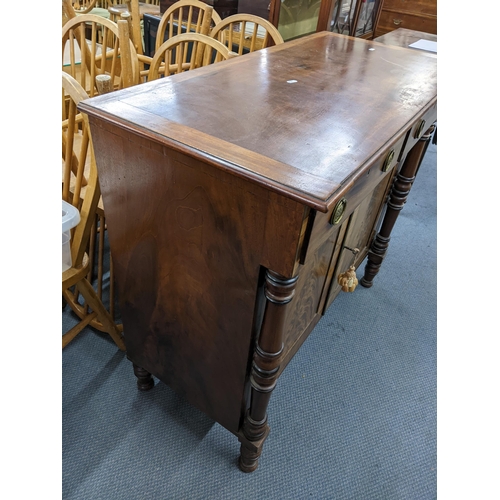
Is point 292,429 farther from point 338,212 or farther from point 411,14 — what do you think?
point 411,14

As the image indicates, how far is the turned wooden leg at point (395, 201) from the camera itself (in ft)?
4.19

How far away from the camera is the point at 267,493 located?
0.99m

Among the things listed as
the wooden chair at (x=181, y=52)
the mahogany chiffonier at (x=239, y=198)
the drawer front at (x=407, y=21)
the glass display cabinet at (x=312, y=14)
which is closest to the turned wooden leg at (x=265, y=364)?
the mahogany chiffonier at (x=239, y=198)

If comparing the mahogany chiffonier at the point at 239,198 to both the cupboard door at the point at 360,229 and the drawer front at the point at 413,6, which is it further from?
the drawer front at the point at 413,6

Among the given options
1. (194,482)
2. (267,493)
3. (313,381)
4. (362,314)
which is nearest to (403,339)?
(362,314)

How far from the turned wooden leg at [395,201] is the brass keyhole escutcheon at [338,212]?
0.74 metres

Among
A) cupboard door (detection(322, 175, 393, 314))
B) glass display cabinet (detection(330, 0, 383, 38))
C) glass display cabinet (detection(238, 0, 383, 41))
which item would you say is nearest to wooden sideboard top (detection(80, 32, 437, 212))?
cupboard door (detection(322, 175, 393, 314))

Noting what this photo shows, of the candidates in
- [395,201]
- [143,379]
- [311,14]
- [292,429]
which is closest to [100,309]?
[143,379]

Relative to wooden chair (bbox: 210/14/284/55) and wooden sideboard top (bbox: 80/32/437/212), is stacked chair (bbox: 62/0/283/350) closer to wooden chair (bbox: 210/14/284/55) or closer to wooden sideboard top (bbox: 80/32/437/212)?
wooden chair (bbox: 210/14/284/55)

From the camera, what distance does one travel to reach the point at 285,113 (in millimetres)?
759

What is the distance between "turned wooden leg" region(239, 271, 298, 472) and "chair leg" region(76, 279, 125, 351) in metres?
0.51

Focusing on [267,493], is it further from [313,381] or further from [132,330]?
[132,330]

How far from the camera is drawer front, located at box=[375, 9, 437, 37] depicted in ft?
9.27

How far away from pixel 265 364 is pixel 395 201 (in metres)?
0.88
